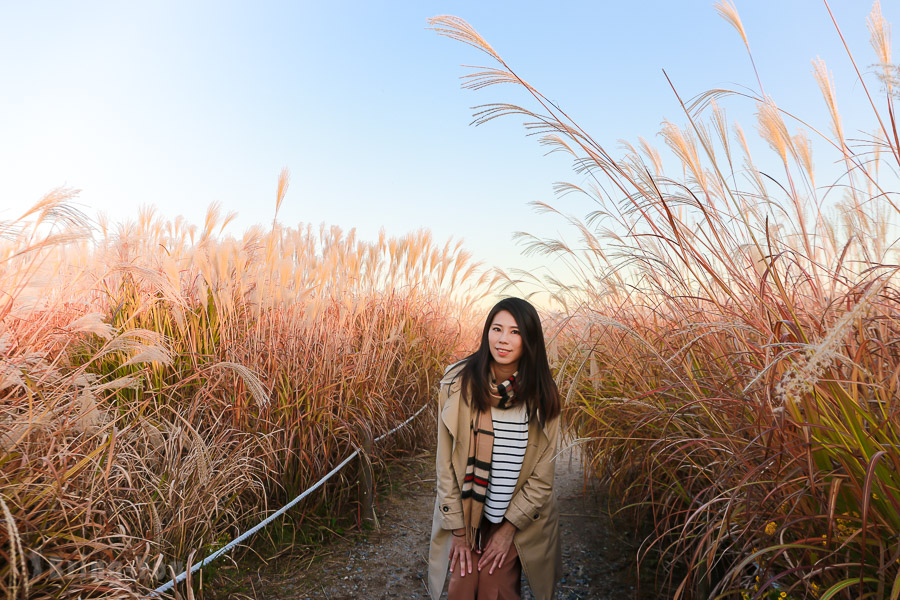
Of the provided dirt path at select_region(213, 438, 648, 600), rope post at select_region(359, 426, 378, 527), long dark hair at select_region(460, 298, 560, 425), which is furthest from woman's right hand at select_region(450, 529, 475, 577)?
rope post at select_region(359, 426, 378, 527)

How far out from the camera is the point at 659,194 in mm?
1878

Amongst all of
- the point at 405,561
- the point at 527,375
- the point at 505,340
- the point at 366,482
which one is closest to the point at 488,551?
the point at 527,375

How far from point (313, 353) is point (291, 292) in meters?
0.40

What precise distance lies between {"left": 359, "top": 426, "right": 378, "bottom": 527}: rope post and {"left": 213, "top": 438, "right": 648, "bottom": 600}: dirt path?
0.28 feet

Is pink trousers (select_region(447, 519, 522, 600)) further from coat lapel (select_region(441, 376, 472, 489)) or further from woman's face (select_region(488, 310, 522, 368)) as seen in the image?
woman's face (select_region(488, 310, 522, 368))

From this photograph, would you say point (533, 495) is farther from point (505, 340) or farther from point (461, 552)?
point (505, 340)

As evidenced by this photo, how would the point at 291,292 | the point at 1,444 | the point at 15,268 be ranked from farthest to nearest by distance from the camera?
the point at 291,292
the point at 15,268
the point at 1,444

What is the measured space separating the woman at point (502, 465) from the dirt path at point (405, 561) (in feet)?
1.71

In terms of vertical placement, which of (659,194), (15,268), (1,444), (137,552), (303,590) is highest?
(659,194)

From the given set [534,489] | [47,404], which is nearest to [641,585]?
[534,489]

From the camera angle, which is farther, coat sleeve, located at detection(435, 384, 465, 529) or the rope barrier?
coat sleeve, located at detection(435, 384, 465, 529)

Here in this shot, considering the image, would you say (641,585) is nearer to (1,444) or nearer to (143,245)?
(1,444)

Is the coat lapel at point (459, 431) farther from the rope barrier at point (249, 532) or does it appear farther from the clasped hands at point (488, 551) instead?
the rope barrier at point (249, 532)

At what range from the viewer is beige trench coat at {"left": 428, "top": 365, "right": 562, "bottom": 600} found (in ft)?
7.27
